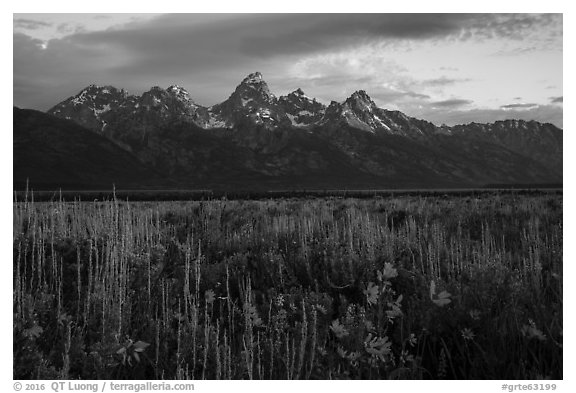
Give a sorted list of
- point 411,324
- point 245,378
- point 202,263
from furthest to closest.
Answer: point 202,263
point 411,324
point 245,378

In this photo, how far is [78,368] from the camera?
4.34 meters

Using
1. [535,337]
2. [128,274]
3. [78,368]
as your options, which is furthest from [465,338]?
[128,274]

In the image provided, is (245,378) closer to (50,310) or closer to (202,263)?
(50,310)

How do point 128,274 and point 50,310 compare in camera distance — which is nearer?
point 50,310

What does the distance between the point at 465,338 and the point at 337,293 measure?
6.71 feet

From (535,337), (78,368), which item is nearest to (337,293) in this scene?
(535,337)
